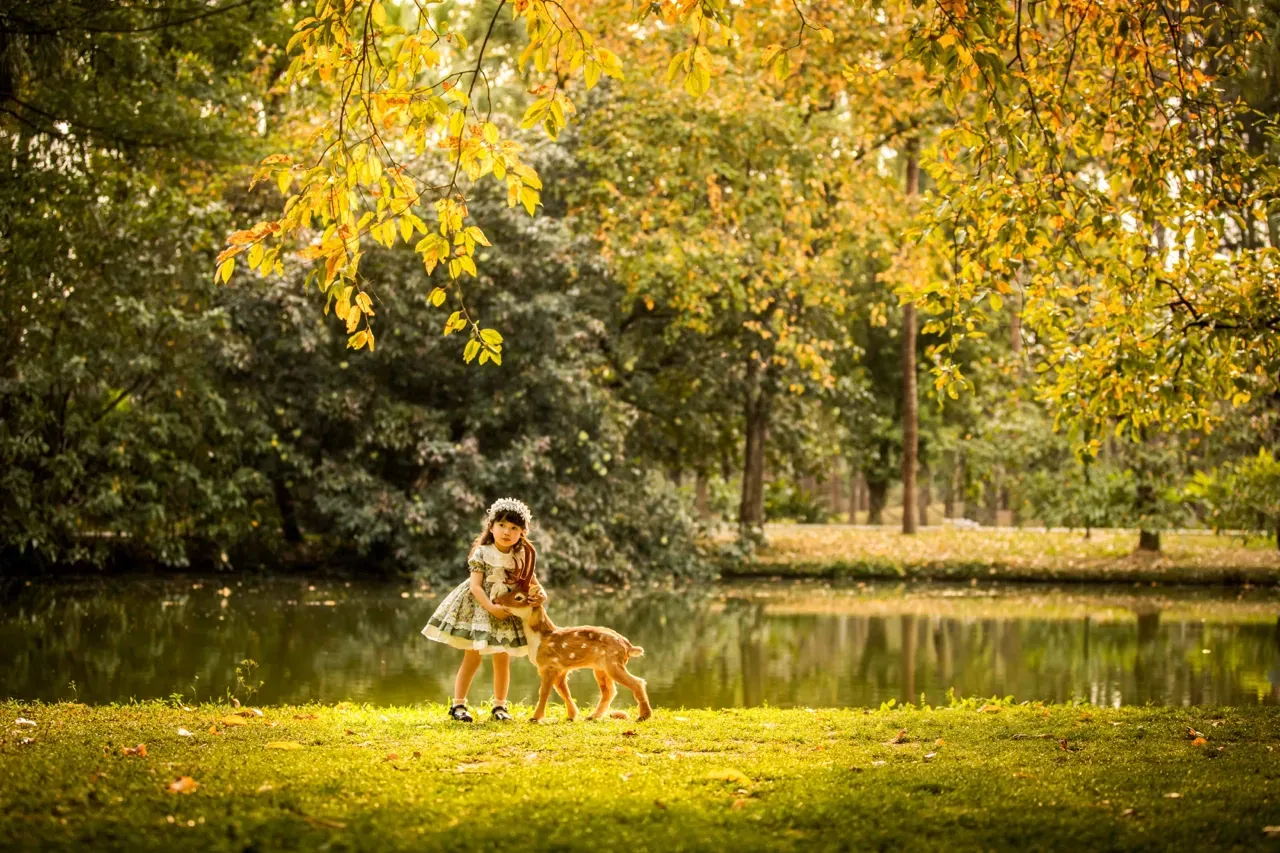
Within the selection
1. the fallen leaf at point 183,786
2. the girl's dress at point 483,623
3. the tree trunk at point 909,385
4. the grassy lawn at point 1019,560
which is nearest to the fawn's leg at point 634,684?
the girl's dress at point 483,623

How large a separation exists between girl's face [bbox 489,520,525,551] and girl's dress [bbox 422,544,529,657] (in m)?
0.06

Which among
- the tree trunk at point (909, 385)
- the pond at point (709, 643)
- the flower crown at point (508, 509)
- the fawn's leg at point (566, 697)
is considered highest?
the tree trunk at point (909, 385)

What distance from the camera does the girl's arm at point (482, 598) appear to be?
7.83 m

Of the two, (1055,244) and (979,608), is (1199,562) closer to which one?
(979,608)

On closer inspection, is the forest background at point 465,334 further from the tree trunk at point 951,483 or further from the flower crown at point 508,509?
the tree trunk at point 951,483

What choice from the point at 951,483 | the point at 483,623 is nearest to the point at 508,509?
the point at 483,623

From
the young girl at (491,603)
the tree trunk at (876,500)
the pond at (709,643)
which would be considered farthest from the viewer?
the tree trunk at (876,500)

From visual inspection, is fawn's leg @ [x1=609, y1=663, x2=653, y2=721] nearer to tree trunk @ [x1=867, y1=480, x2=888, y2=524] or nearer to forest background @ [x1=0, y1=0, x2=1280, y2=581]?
forest background @ [x1=0, y1=0, x2=1280, y2=581]

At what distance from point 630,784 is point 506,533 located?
2.70m

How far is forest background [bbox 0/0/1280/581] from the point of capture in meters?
16.5

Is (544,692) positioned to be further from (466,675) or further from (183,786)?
(183,786)

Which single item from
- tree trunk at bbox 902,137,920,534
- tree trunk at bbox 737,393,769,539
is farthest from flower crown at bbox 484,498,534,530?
tree trunk at bbox 902,137,920,534

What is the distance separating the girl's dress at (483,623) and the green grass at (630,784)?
0.55 meters

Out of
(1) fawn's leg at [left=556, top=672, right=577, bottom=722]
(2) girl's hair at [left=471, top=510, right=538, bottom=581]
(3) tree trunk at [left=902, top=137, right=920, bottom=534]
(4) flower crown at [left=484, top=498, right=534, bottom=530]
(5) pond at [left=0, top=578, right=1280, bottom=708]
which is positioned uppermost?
(3) tree trunk at [left=902, top=137, right=920, bottom=534]
